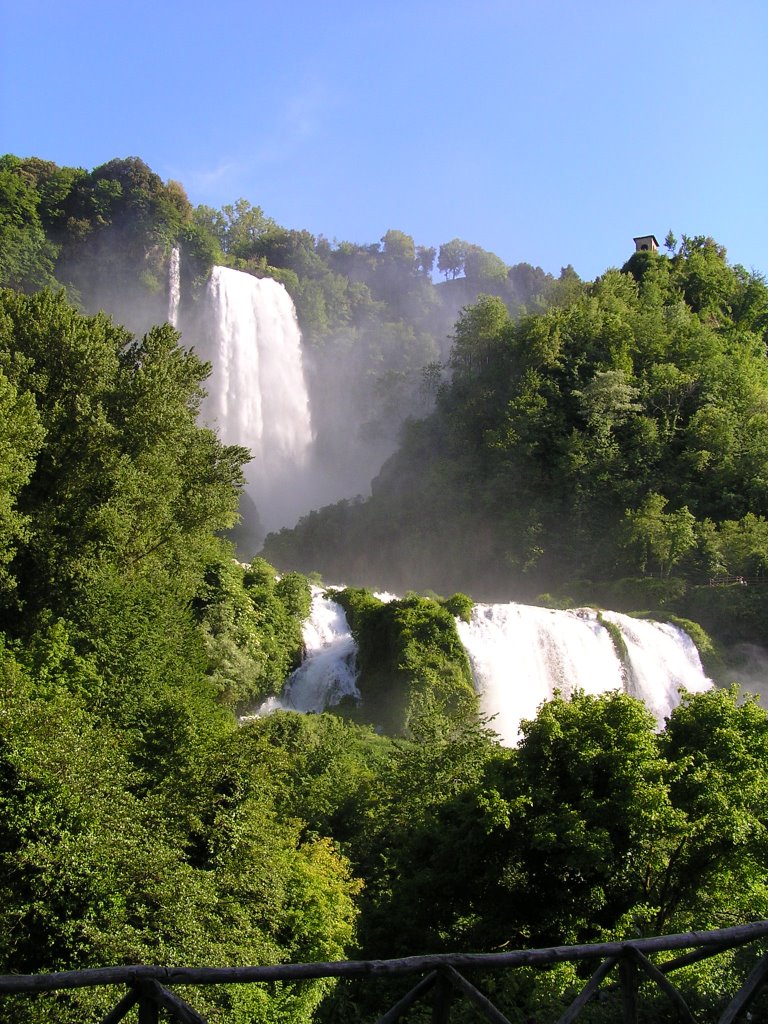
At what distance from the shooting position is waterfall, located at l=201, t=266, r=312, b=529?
67250 millimetres

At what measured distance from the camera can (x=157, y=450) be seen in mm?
22062

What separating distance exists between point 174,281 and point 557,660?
52.0 metres

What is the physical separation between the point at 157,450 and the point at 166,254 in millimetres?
54207

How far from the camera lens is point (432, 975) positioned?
422 cm

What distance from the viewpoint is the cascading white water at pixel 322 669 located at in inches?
1257

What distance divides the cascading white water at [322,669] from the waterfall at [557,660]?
4.71m

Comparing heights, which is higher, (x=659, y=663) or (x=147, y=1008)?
(x=147, y=1008)

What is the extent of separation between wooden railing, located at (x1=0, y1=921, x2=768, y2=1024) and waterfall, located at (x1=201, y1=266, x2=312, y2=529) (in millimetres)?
62997

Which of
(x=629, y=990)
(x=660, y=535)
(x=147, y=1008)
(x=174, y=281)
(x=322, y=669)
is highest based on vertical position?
(x=174, y=281)

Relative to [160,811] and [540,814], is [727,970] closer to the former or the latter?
[540,814]

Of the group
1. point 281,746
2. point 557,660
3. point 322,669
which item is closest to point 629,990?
point 281,746

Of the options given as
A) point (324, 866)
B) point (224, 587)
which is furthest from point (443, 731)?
point (224, 587)

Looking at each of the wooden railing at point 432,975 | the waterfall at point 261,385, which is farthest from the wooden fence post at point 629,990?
the waterfall at point 261,385

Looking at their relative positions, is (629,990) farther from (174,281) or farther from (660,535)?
(174,281)
